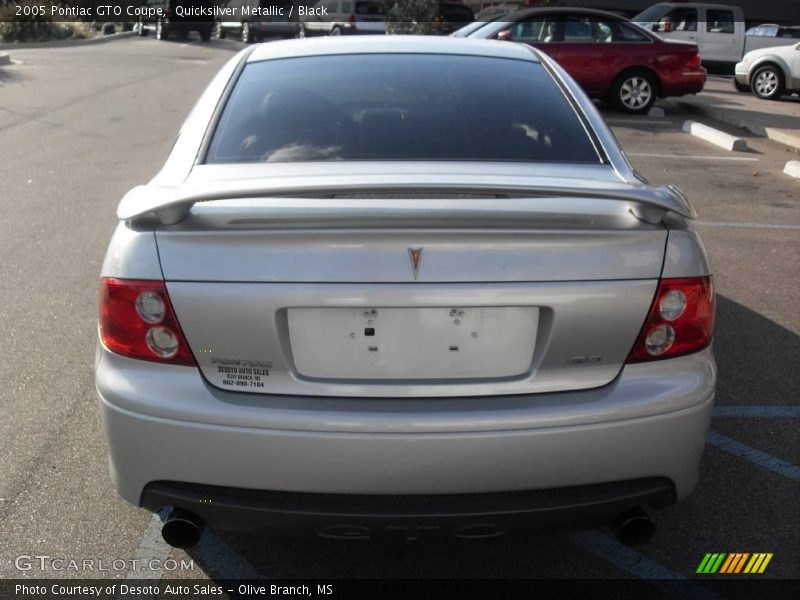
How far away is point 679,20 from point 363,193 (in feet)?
73.6

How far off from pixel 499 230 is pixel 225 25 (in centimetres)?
3984

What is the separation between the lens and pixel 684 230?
2.65m

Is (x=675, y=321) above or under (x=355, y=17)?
above

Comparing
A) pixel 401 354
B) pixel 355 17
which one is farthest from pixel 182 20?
pixel 401 354

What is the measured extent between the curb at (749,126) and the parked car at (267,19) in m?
20.6

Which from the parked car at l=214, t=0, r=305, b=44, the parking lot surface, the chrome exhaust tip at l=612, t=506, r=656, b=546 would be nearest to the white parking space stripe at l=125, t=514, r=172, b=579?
the parking lot surface

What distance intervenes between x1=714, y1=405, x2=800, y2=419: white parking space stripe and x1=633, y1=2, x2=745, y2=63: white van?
65.2 feet

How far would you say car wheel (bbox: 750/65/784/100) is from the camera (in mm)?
17344

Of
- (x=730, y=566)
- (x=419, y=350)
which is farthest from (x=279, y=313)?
(x=730, y=566)

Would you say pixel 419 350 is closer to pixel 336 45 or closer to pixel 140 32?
pixel 336 45

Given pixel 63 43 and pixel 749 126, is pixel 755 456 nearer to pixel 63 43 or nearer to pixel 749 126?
pixel 749 126

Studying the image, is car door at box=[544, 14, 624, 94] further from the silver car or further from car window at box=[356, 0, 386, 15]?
car window at box=[356, 0, 386, 15]

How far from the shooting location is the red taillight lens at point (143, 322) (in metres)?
2.51

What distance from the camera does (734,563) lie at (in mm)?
3084
